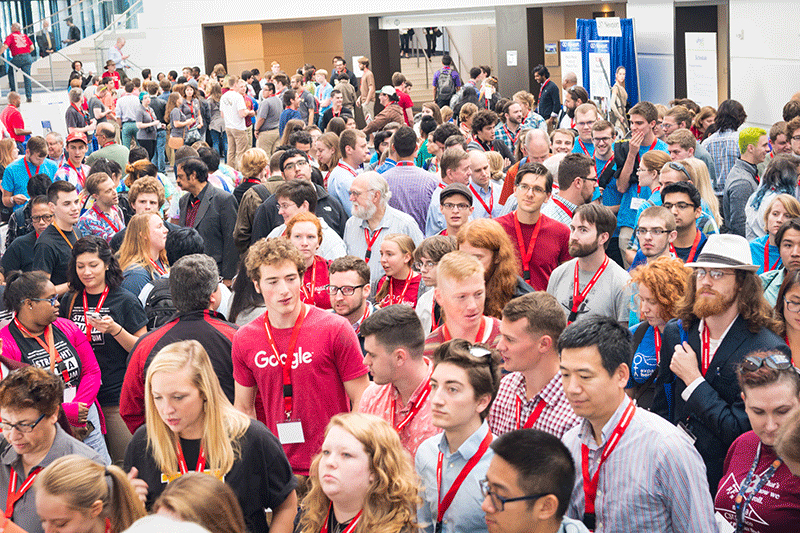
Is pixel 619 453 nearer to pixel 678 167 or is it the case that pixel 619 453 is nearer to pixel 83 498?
pixel 83 498

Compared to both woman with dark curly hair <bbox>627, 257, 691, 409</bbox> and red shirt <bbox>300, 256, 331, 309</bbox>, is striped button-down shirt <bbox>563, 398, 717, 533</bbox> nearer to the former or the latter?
woman with dark curly hair <bbox>627, 257, 691, 409</bbox>

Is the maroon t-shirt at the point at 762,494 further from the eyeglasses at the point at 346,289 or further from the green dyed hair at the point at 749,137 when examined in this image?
the green dyed hair at the point at 749,137

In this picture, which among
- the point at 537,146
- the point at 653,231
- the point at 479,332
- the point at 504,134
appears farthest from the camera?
the point at 504,134

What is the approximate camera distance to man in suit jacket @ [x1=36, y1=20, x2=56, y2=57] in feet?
70.2

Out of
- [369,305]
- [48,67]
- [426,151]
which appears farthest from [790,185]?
[48,67]

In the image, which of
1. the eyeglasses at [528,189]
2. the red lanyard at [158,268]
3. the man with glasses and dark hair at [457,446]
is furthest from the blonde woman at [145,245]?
the man with glasses and dark hair at [457,446]

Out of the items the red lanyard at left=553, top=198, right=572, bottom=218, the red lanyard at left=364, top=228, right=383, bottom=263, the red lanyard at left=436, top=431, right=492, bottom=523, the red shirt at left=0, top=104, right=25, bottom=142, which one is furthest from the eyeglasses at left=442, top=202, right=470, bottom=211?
the red shirt at left=0, top=104, right=25, bottom=142

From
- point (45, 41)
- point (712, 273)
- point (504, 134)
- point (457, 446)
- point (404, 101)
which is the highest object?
point (45, 41)

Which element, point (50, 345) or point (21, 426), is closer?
point (21, 426)

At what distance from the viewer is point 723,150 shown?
7.77 meters

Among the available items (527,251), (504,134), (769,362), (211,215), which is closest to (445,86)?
(504,134)

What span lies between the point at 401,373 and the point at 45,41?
21.8 metres

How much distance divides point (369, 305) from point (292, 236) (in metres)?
0.72

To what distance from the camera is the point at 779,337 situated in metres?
3.20
